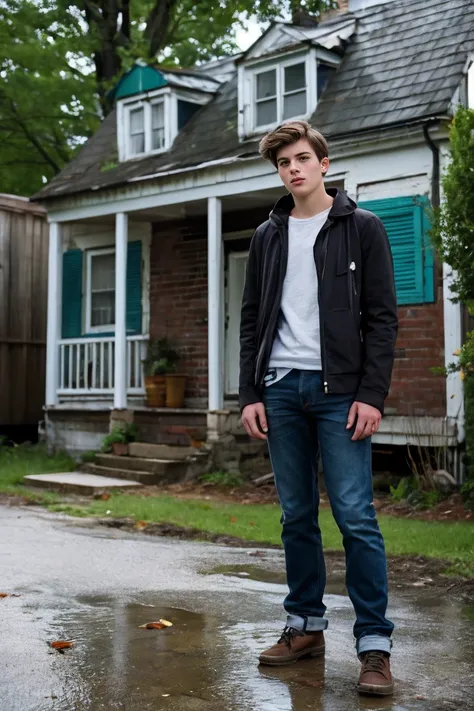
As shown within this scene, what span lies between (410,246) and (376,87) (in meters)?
2.36

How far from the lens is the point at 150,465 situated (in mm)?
11891

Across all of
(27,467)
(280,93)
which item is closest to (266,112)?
(280,93)

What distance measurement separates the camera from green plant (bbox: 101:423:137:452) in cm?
1285

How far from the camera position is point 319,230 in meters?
3.82

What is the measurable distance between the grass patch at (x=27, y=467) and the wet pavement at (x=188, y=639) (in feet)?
12.3

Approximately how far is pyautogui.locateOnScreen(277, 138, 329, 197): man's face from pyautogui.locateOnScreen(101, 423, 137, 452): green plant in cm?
934

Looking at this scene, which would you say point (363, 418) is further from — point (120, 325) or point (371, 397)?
point (120, 325)

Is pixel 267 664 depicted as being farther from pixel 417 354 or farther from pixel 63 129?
pixel 63 129

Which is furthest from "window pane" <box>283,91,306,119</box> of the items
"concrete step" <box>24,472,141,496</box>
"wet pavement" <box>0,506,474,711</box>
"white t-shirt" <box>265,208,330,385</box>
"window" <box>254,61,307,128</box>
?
"white t-shirt" <box>265,208,330,385</box>

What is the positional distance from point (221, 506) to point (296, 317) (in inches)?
247

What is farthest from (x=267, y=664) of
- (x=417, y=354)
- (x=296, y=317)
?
(x=417, y=354)

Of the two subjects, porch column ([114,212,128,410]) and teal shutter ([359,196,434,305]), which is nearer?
teal shutter ([359,196,434,305])

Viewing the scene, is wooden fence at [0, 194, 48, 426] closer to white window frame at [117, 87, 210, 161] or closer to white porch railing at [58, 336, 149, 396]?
white porch railing at [58, 336, 149, 396]

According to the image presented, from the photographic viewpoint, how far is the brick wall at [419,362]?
1069 centimetres
